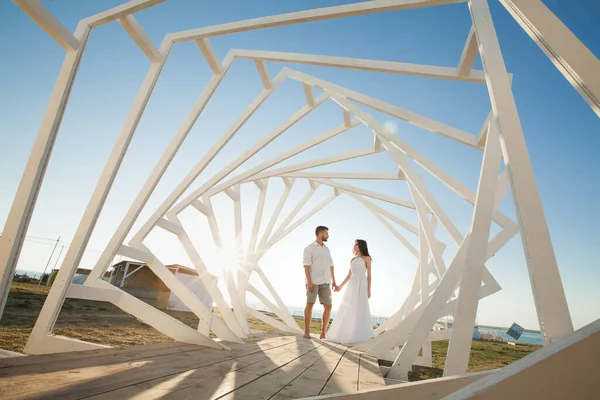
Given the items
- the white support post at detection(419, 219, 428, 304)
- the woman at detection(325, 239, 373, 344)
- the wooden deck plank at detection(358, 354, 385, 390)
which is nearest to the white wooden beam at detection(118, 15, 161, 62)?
the wooden deck plank at detection(358, 354, 385, 390)

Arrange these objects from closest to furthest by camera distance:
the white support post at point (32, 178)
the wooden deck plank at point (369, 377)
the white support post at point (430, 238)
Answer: the white support post at point (32, 178), the wooden deck plank at point (369, 377), the white support post at point (430, 238)

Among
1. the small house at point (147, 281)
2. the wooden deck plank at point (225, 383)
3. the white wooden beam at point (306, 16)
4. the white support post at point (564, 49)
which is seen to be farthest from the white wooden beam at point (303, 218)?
the small house at point (147, 281)

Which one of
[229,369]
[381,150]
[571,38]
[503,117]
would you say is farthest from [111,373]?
[381,150]

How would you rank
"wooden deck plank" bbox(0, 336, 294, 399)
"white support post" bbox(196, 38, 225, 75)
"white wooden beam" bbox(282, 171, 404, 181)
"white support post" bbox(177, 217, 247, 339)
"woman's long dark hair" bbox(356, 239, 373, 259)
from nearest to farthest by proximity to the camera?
"wooden deck plank" bbox(0, 336, 294, 399), "white support post" bbox(196, 38, 225, 75), "white support post" bbox(177, 217, 247, 339), "woman's long dark hair" bbox(356, 239, 373, 259), "white wooden beam" bbox(282, 171, 404, 181)

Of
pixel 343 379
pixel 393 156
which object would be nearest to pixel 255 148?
pixel 393 156

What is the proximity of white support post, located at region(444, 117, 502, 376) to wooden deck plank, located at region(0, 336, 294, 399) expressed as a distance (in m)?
2.10

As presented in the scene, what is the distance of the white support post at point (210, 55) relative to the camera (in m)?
3.99

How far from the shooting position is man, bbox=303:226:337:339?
6938 mm

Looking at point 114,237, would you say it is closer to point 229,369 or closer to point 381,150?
point 229,369

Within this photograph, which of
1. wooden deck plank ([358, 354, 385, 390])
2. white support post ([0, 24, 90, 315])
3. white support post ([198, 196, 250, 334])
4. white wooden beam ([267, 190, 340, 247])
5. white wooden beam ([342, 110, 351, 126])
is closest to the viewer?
white support post ([0, 24, 90, 315])

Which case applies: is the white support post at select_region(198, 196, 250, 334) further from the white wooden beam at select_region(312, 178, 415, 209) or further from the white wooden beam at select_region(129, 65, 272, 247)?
the white wooden beam at select_region(312, 178, 415, 209)

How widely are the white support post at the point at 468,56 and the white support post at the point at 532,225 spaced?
1.39m

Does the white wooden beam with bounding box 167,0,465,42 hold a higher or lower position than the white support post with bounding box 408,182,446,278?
higher

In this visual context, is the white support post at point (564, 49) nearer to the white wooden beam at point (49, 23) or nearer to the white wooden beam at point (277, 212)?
the white wooden beam at point (49, 23)
